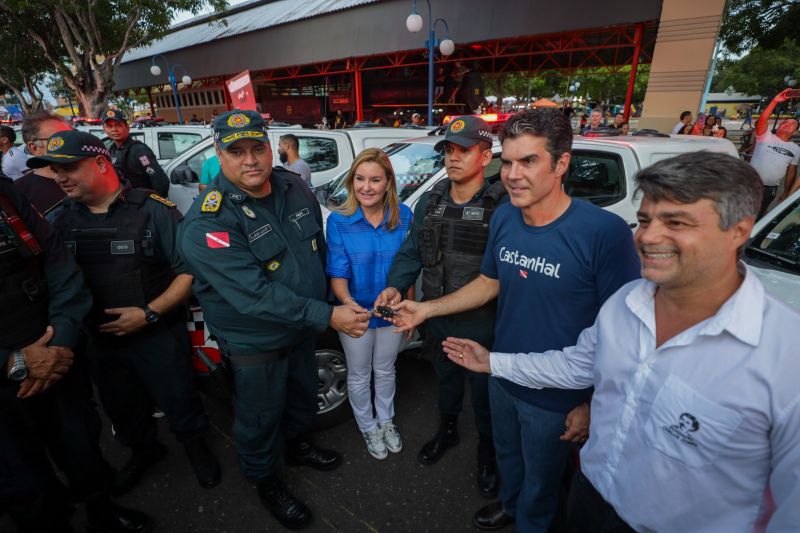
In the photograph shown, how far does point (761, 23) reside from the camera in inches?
584

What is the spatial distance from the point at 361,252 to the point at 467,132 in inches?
36.0

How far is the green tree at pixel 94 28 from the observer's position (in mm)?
14828

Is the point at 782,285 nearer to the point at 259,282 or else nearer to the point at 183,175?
the point at 259,282

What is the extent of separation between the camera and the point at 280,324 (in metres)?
2.07

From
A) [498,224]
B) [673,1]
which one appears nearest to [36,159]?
→ [498,224]

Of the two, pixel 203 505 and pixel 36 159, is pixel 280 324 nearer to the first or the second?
pixel 203 505

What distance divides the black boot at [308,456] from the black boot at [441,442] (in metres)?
0.57

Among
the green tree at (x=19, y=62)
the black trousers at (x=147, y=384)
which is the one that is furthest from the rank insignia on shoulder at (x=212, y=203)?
the green tree at (x=19, y=62)

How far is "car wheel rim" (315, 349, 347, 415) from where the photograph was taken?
2.86 metres

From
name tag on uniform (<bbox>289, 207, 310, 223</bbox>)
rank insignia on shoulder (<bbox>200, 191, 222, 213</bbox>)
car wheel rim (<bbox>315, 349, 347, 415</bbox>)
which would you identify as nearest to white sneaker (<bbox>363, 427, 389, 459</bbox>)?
car wheel rim (<bbox>315, 349, 347, 415</bbox>)

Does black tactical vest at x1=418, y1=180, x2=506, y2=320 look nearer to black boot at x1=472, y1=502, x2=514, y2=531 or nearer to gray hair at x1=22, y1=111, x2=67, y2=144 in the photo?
black boot at x1=472, y1=502, x2=514, y2=531

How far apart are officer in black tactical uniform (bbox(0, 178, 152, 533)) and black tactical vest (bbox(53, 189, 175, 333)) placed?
212mm

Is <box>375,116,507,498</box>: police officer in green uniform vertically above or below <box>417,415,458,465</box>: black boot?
above

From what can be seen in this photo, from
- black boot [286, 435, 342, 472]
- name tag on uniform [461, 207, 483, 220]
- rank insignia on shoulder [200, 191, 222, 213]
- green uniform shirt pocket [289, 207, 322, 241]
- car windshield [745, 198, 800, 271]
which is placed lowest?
black boot [286, 435, 342, 472]
